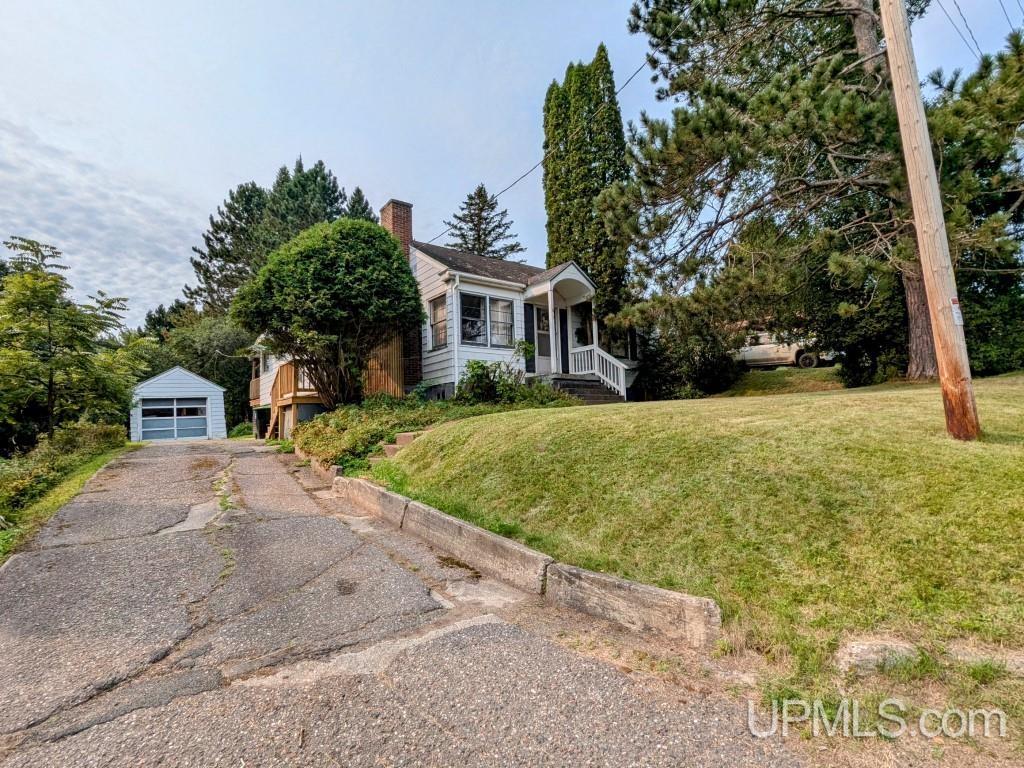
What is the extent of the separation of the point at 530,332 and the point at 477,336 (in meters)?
1.76

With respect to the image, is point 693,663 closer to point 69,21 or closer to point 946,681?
point 946,681

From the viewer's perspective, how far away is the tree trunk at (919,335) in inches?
337

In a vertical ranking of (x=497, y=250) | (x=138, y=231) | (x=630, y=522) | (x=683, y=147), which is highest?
(x=497, y=250)

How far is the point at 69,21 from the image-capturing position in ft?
18.2

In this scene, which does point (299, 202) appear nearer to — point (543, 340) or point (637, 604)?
point (543, 340)

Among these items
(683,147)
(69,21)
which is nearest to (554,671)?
(683,147)

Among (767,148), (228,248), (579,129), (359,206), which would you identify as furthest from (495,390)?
(228,248)

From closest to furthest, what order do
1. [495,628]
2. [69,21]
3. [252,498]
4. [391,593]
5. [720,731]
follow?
[720,731] < [495,628] < [391,593] < [69,21] < [252,498]

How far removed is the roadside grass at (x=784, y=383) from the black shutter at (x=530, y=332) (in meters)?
5.12

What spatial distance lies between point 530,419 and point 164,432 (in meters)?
22.6

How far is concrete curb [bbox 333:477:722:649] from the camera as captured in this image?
239 centimetres

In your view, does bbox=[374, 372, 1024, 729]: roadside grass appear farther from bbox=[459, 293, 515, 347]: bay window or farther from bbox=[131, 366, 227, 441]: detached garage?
bbox=[131, 366, 227, 441]: detached garage

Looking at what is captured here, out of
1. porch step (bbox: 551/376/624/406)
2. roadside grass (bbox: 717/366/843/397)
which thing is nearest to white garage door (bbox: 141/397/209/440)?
porch step (bbox: 551/376/624/406)

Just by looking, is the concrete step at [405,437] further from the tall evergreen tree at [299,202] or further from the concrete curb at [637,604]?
the tall evergreen tree at [299,202]
